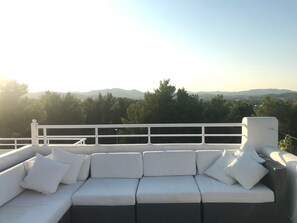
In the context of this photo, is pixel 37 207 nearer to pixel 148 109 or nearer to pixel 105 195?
pixel 105 195

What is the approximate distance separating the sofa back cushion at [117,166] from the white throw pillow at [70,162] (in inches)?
8.1

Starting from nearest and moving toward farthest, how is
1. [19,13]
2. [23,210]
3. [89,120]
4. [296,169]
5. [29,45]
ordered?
[23,210]
[296,169]
[19,13]
[29,45]
[89,120]

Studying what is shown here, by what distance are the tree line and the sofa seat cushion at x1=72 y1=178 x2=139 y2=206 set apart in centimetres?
1573

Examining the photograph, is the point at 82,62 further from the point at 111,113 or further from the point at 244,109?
the point at 244,109

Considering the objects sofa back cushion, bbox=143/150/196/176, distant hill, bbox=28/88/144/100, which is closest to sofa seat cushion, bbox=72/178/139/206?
sofa back cushion, bbox=143/150/196/176

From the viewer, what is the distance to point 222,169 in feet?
11.3

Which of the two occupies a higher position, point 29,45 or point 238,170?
point 29,45

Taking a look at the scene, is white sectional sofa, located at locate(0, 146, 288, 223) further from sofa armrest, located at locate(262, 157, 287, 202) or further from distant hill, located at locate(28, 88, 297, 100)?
distant hill, located at locate(28, 88, 297, 100)

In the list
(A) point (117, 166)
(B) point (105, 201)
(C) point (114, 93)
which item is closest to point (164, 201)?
(B) point (105, 201)

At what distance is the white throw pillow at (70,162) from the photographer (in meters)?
3.51

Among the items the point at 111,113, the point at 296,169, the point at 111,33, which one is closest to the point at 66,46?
the point at 111,33

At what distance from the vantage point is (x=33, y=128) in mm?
4477

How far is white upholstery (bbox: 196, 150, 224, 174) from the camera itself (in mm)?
3742

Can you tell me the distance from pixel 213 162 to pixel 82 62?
44.3 ft
